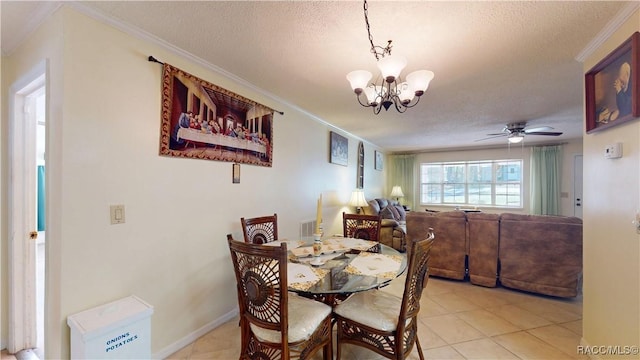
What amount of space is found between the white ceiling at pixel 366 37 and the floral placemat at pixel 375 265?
1564mm

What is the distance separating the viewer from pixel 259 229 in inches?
98.8

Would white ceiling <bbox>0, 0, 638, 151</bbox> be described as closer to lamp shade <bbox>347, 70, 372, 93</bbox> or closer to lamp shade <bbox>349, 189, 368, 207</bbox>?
lamp shade <bbox>347, 70, 372, 93</bbox>

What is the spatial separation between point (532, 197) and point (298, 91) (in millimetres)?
6441

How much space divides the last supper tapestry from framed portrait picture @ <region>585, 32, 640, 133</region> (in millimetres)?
2676

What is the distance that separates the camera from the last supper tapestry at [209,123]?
1.91m

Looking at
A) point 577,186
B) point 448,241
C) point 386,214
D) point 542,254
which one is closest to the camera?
point 542,254

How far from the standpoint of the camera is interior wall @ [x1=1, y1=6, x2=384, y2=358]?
4.67 feet

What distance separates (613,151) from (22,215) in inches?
157

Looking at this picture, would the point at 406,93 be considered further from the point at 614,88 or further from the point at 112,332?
the point at 112,332

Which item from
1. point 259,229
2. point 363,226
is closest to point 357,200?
point 363,226

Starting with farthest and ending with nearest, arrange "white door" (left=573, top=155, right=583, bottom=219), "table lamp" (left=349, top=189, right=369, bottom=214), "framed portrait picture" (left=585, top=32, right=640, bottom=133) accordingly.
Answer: "white door" (left=573, top=155, right=583, bottom=219) < "table lamp" (left=349, top=189, right=369, bottom=214) < "framed portrait picture" (left=585, top=32, right=640, bottom=133)

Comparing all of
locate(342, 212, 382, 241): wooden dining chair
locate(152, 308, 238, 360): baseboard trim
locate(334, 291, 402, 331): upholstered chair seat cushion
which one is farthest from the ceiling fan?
locate(152, 308, 238, 360): baseboard trim

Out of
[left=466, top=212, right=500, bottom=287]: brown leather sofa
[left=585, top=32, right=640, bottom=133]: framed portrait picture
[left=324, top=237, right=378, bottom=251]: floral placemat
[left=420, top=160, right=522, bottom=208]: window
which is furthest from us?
[left=420, top=160, right=522, bottom=208]: window

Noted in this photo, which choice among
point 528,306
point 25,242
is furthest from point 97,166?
point 528,306
